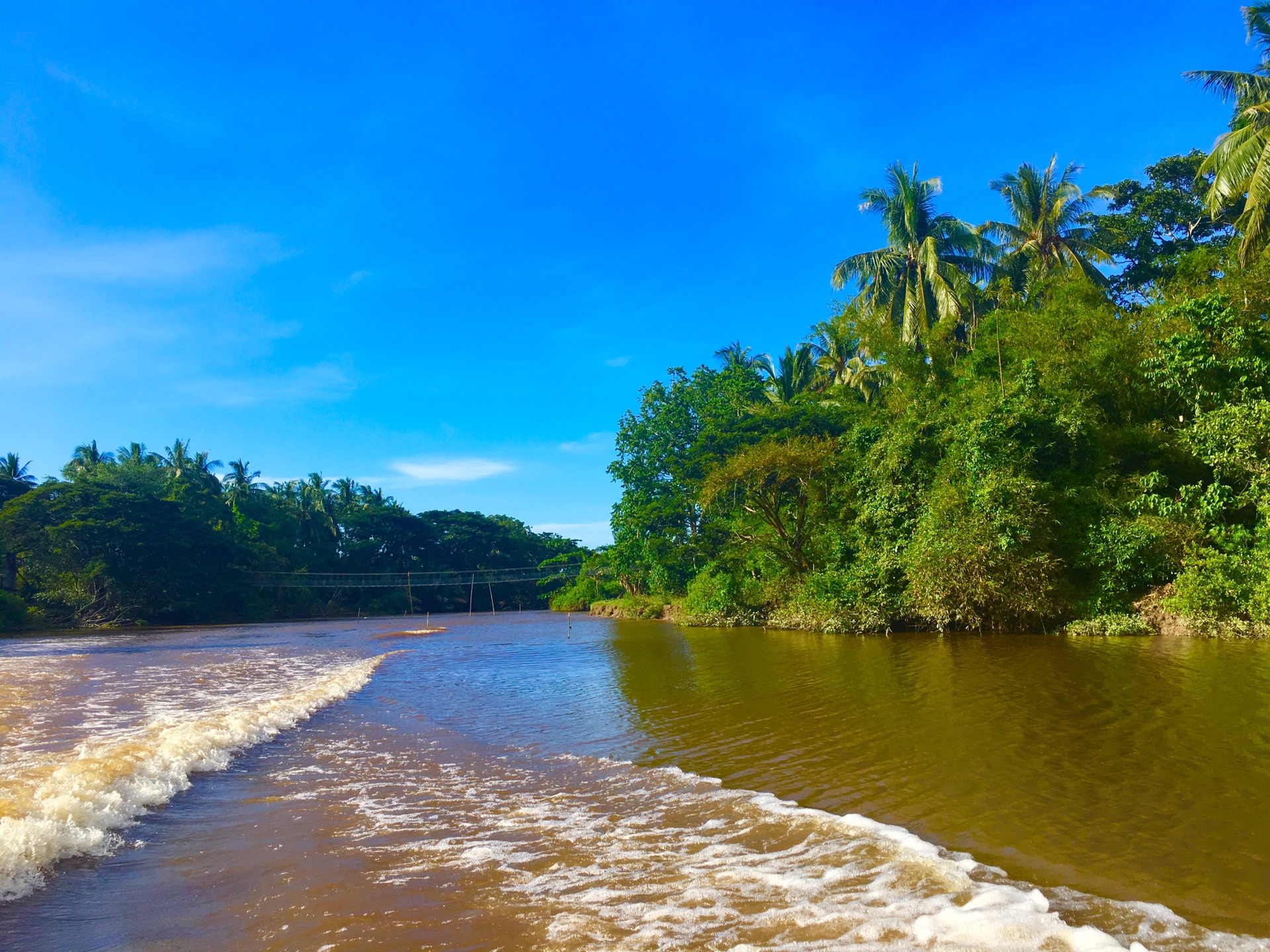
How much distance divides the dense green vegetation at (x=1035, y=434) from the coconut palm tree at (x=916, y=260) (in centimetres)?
8

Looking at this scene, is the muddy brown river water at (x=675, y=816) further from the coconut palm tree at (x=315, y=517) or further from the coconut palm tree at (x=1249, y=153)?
the coconut palm tree at (x=315, y=517)

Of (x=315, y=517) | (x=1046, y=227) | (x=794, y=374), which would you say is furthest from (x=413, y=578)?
(x=1046, y=227)

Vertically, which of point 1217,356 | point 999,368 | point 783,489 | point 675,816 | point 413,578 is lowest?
point 675,816

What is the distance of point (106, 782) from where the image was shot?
5445 mm

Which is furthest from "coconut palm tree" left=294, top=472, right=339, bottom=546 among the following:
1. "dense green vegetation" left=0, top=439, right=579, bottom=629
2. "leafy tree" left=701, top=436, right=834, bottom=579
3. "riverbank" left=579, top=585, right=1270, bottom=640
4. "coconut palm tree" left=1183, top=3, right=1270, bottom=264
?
"coconut palm tree" left=1183, top=3, right=1270, bottom=264

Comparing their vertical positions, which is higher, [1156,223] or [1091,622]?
[1156,223]

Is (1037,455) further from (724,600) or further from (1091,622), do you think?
(724,600)

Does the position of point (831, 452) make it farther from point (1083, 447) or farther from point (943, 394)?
point (1083, 447)

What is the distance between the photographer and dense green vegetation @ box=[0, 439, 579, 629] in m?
34.8

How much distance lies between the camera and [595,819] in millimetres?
4582

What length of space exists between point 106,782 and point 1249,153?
2090 centimetres

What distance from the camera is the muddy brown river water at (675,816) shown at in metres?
3.06

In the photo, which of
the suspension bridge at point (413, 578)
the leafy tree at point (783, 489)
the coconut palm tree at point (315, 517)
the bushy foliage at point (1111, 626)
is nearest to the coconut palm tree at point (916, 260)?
the leafy tree at point (783, 489)

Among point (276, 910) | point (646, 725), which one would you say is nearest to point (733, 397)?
point (646, 725)
